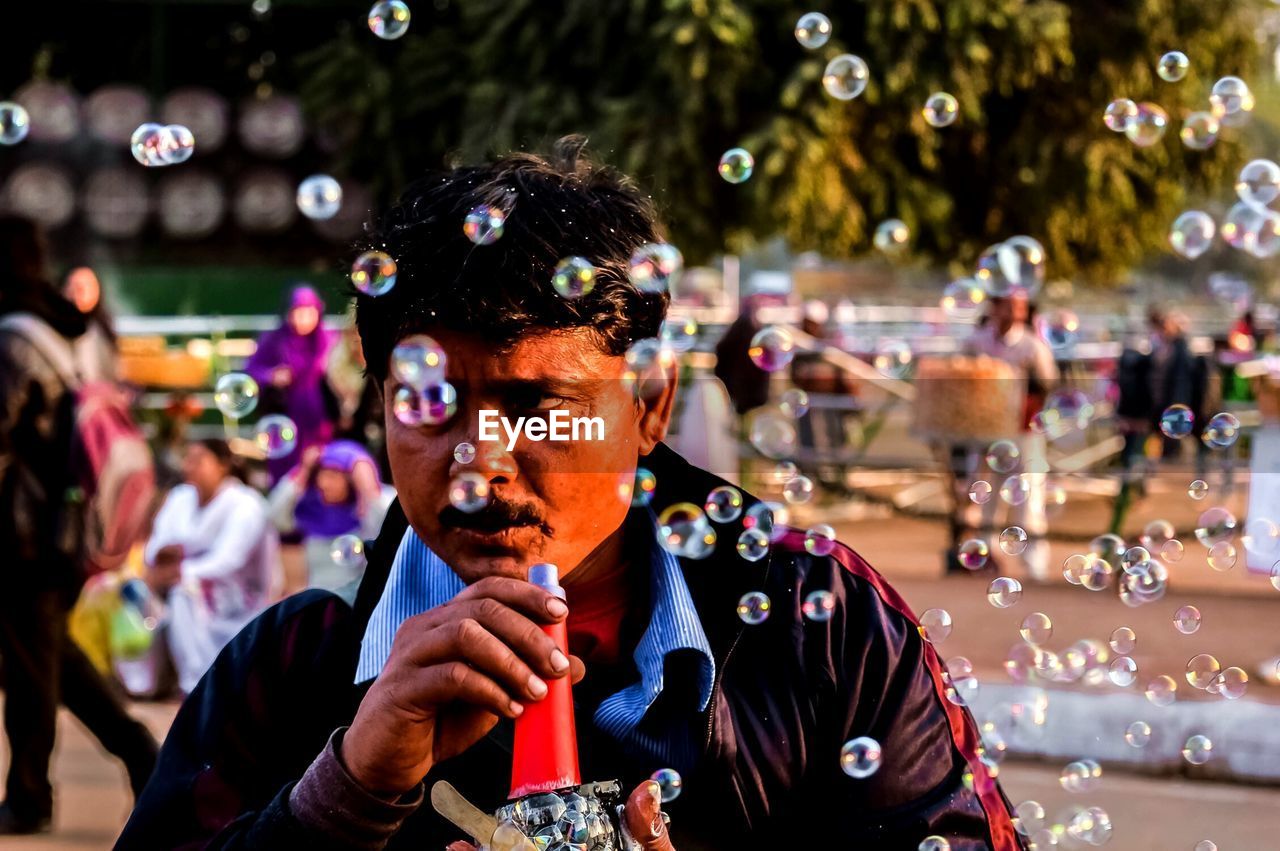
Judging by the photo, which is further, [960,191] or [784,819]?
[960,191]

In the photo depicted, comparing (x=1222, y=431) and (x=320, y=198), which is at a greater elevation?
(x=320, y=198)

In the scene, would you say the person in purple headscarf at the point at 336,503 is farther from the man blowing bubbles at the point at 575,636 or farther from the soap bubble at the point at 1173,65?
the man blowing bubbles at the point at 575,636

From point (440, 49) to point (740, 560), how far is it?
35.0ft

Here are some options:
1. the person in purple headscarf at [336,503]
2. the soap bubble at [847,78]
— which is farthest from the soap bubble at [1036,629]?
the person in purple headscarf at [336,503]

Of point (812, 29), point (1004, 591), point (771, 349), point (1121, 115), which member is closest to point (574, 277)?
point (1004, 591)

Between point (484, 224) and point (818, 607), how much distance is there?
1.38 ft

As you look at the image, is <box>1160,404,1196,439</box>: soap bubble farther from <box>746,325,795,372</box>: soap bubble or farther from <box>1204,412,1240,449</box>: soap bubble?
<box>746,325,795,372</box>: soap bubble

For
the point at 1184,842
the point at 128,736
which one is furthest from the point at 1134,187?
the point at 128,736

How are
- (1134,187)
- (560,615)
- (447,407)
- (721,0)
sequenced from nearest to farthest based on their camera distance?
1. (560,615)
2. (447,407)
3. (721,0)
4. (1134,187)

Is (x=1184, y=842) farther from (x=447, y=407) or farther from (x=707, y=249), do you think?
(x=707, y=249)

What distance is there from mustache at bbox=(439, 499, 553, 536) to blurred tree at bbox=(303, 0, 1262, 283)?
29.4 ft

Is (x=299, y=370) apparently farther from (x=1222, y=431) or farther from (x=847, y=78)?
(x=1222, y=431)

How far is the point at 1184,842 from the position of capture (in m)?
4.38

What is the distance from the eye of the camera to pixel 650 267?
146 centimetres
